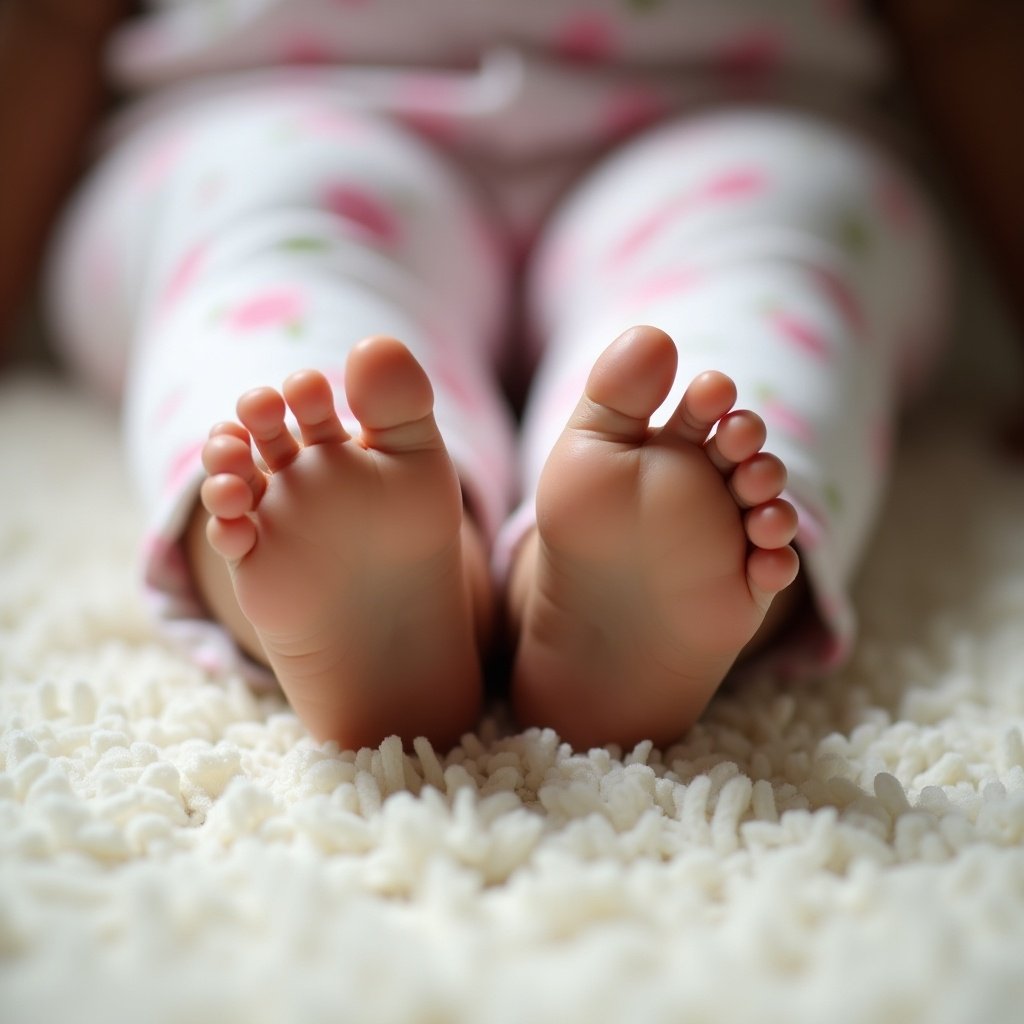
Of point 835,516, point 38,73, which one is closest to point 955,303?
point 835,516

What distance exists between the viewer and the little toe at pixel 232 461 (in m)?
0.43

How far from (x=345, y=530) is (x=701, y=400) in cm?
15

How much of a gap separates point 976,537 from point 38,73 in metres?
0.87

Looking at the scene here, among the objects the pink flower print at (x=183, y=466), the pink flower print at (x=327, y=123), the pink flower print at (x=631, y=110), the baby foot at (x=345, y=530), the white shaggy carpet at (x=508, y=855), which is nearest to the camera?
the white shaggy carpet at (x=508, y=855)

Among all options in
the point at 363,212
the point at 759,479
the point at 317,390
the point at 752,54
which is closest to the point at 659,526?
the point at 759,479

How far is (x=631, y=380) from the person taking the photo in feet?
1.45

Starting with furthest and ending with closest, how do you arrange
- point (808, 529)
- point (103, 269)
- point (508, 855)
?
1. point (103, 269)
2. point (808, 529)
3. point (508, 855)

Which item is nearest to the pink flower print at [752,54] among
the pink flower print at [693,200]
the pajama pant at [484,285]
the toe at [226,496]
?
the pajama pant at [484,285]

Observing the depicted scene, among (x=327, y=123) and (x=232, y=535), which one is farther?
(x=327, y=123)

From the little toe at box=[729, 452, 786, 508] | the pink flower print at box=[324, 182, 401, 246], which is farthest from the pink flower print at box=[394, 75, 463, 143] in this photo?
the little toe at box=[729, 452, 786, 508]

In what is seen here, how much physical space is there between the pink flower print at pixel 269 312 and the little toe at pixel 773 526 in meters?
0.28

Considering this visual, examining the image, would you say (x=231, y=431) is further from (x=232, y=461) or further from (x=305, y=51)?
(x=305, y=51)

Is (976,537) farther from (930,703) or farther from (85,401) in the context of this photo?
(85,401)

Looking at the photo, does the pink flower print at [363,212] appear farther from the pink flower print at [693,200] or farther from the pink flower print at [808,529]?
the pink flower print at [808,529]
